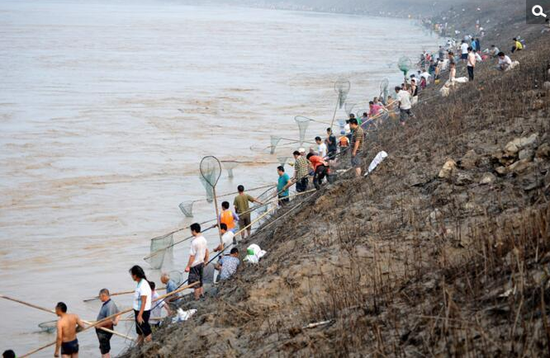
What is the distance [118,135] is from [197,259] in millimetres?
14949

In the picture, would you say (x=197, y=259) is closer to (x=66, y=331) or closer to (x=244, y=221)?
(x=66, y=331)

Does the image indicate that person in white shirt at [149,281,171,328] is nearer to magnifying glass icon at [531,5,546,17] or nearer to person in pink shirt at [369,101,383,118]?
person in pink shirt at [369,101,383,118]

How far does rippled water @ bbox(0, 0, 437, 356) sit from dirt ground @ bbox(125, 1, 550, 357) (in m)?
3.10

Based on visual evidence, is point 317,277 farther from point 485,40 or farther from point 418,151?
point 485,40

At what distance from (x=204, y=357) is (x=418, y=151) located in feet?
19.8

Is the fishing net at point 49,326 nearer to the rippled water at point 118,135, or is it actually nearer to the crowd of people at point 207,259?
the rippled water at point 118,135

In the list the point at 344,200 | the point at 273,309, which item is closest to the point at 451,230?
the point at 273,309

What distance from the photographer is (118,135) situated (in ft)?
77.3

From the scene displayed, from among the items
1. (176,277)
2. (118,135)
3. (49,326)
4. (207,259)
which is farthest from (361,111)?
(49,326)

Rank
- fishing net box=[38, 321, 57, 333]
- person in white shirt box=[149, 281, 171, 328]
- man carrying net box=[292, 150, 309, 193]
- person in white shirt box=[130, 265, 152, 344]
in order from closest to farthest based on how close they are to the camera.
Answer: person in white shirt box=[130, 265, 152, 344] → person in white shirt box=[149, 281, 171, 328] → fishing net box=[38, 321, 57, 333] → man carrying net box=[292, 150, 309, 193]

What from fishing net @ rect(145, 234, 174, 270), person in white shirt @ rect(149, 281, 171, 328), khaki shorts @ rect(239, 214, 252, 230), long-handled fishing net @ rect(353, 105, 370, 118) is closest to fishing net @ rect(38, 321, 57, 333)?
person in white shirt @ rect(149, 281, 171, 328)

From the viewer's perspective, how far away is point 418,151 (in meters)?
11.7

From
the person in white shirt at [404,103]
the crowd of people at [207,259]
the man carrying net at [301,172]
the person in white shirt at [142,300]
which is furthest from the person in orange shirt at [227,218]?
the person in white shirt at [404,103]

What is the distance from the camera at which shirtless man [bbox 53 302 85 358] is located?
8.29 metres
